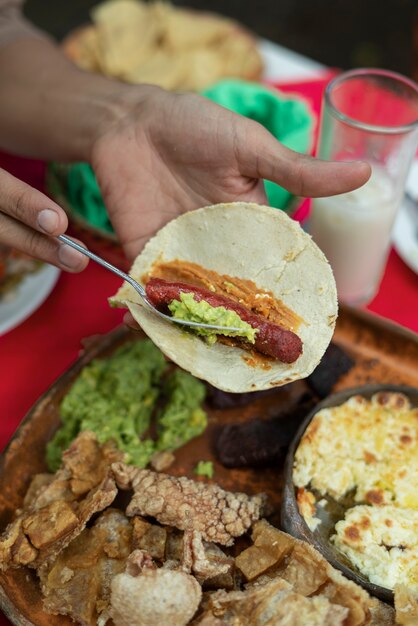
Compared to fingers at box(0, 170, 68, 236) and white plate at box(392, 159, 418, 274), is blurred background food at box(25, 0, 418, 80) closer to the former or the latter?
white plate at box(392, 159, 418, 274)

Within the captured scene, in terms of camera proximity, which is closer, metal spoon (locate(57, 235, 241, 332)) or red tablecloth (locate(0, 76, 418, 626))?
metal spoon (locate(57, 235, 241, 332))

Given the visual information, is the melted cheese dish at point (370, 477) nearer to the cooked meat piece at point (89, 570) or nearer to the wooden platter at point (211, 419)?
the wooden platter at point (211, 419)

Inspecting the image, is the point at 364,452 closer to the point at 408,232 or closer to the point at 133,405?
the point at 133,405

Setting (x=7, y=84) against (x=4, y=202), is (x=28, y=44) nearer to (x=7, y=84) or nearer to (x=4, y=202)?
(x=7, y=84)

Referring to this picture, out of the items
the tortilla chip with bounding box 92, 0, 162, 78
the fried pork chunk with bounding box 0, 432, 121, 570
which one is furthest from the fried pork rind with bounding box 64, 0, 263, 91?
the fried pork chunk with bounding box 0, 432, 121, 570

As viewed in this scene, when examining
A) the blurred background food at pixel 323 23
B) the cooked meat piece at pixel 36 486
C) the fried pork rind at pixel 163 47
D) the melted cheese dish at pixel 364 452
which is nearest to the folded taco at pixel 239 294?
the melted cheese dish at pixel 364 452

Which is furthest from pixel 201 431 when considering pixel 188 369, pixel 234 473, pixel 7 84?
pixel 7 84

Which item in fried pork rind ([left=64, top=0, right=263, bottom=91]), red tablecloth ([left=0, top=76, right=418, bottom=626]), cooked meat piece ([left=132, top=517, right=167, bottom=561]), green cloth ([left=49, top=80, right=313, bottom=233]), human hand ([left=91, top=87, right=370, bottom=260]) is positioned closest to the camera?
cooked meat piece ([left=132, top=517, right=167, bottom=561])
